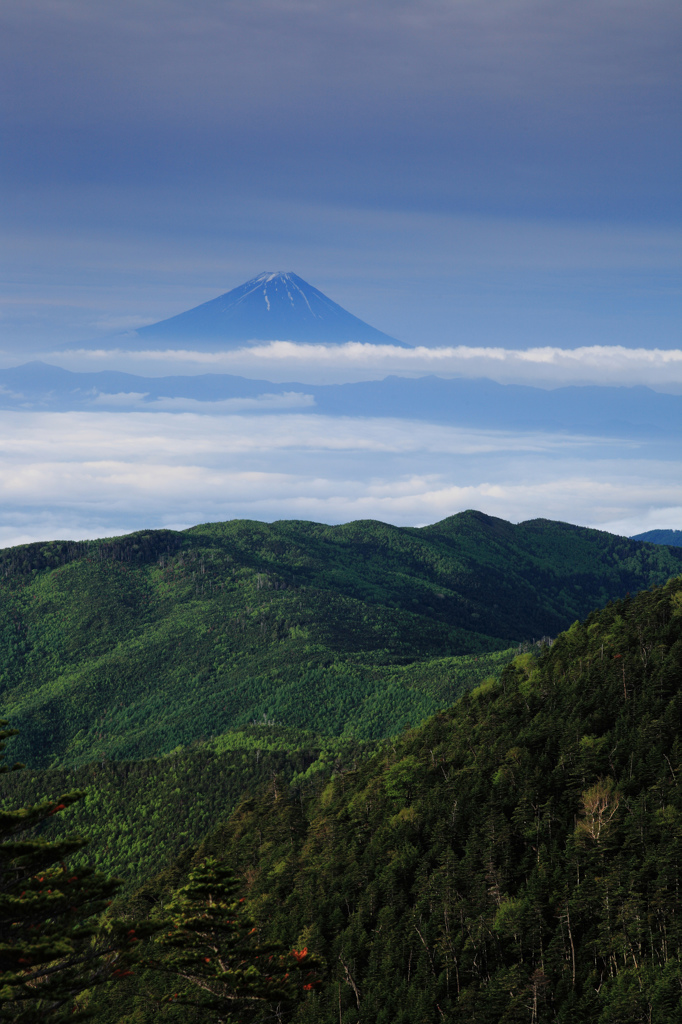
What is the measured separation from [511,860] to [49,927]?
84719mm

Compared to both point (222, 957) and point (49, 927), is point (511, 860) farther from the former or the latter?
point (49, 927)

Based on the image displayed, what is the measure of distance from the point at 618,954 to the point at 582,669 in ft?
186

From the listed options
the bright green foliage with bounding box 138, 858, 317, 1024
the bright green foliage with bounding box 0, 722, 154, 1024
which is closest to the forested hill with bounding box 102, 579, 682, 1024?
the bright green foliage with bounding box 138, 858, 317, 1024

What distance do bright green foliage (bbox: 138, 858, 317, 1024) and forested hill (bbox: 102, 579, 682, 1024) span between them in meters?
46.1

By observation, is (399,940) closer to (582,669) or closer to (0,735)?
(582,669)

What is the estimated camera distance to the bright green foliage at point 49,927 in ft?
149

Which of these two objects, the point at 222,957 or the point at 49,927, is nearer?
the point at 49,927

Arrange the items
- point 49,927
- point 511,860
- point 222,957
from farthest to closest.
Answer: point 511,860, point 222,957, point 49,927

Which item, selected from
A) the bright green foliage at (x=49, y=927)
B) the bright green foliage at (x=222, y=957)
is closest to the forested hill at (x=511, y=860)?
the bright green foliage at (x=222, y=957)

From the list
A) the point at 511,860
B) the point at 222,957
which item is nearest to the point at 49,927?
the point at 222,957

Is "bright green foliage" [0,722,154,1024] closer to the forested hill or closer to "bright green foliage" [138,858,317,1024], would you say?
"bright green foliage" [138,858,317,1024]

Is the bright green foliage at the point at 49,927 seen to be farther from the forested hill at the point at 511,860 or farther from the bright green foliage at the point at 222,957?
the forested hill at the point at 511,860

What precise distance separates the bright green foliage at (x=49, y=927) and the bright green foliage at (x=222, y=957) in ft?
40.1

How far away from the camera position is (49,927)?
48281mm
